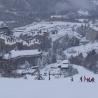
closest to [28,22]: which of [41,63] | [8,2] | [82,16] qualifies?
[82,16]

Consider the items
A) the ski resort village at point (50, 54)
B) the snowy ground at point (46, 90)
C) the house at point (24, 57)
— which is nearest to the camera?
the snowy ground at point (46, 90)

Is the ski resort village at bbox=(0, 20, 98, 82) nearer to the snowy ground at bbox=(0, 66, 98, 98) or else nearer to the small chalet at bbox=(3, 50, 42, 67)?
the small chalet at bbox=(3, 50, 42, 67)

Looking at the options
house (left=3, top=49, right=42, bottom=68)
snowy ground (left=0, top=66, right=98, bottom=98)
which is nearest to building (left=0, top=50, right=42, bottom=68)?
house (left=3, top=49, right=42, bottom=68)

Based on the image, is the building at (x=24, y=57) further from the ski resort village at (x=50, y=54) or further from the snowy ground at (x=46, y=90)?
the snowy ground at (x=46, y=90)

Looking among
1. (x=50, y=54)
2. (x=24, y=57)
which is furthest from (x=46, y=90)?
(x=50, y=54)

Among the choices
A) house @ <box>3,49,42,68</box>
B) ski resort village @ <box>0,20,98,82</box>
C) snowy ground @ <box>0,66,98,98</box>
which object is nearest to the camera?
snowy ground @ <box>0,66,98,98</box>

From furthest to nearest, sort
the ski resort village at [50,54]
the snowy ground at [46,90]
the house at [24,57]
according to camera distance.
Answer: the house at [24,57]
the ski resort village at [50,54]
the snowy ground at [46,90]

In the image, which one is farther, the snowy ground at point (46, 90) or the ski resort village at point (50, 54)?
the ski resort village at point (50, 54)

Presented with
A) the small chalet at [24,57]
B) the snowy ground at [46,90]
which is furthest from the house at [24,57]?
the snowy ground at [46,90]

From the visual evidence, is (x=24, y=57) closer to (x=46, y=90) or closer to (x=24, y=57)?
(x=24, y=57)

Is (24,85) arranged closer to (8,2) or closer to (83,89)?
(83,89)

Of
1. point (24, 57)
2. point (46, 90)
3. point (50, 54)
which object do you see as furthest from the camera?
point (50, 54)

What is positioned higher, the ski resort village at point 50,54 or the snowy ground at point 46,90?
the snowy ground at point 46,90
